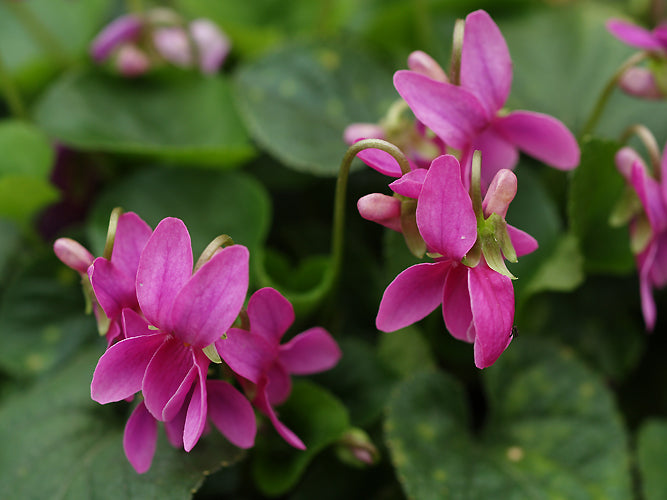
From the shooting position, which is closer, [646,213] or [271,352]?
[271,352]

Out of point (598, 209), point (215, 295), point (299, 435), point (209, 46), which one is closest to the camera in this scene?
point (215, 295)

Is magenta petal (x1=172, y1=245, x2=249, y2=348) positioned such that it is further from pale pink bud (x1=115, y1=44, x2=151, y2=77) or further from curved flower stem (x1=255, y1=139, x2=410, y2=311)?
pale pink bud (x1=115, y1=44, x2=151, y2=77)

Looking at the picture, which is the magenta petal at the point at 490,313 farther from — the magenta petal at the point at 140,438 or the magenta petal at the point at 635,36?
the magenta petal at the point at 635,36

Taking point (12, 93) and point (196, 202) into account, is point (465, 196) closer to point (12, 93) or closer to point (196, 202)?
point (196, 202)

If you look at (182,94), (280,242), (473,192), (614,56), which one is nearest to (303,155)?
(280,242)

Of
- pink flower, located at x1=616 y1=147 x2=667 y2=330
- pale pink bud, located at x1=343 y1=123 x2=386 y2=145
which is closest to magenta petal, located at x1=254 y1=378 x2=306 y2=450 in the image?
pale pink bud, located at x1=343 y1=123 x2=386 y2=145

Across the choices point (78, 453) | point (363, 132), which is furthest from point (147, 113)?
point (78, 453)
